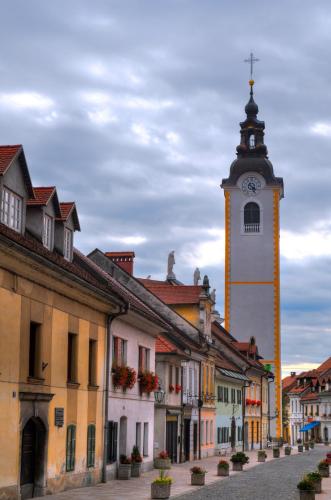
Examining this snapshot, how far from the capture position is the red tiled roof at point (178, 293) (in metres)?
50.7

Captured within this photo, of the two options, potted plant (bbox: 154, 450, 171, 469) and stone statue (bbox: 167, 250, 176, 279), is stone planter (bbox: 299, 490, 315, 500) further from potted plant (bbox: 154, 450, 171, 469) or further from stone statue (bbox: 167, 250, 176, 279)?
stone statue (bbox: 167, 250, 176, 279)

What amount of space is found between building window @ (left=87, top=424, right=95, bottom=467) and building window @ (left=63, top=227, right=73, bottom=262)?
5.35m

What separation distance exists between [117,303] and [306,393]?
102m

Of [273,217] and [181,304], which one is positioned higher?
[273,217]

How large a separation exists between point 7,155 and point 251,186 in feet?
211

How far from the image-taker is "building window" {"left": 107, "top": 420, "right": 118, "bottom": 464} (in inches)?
1174

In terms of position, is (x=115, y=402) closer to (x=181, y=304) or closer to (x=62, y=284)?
(x=62, y=284)

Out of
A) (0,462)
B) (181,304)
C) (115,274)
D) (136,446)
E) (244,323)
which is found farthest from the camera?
(244,323)

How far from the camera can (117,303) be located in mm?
28453

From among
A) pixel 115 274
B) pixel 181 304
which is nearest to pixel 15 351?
pixel 115 274

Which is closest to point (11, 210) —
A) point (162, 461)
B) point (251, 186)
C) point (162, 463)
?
point (162, 461)

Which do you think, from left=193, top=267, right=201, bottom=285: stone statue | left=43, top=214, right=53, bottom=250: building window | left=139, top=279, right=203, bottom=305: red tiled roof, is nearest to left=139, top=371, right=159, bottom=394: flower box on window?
left=43, top=214, right=53, bottom=250: building window

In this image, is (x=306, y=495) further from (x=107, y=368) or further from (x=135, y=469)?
(x=135, y=469)

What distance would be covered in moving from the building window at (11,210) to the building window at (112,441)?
9.83 metres
